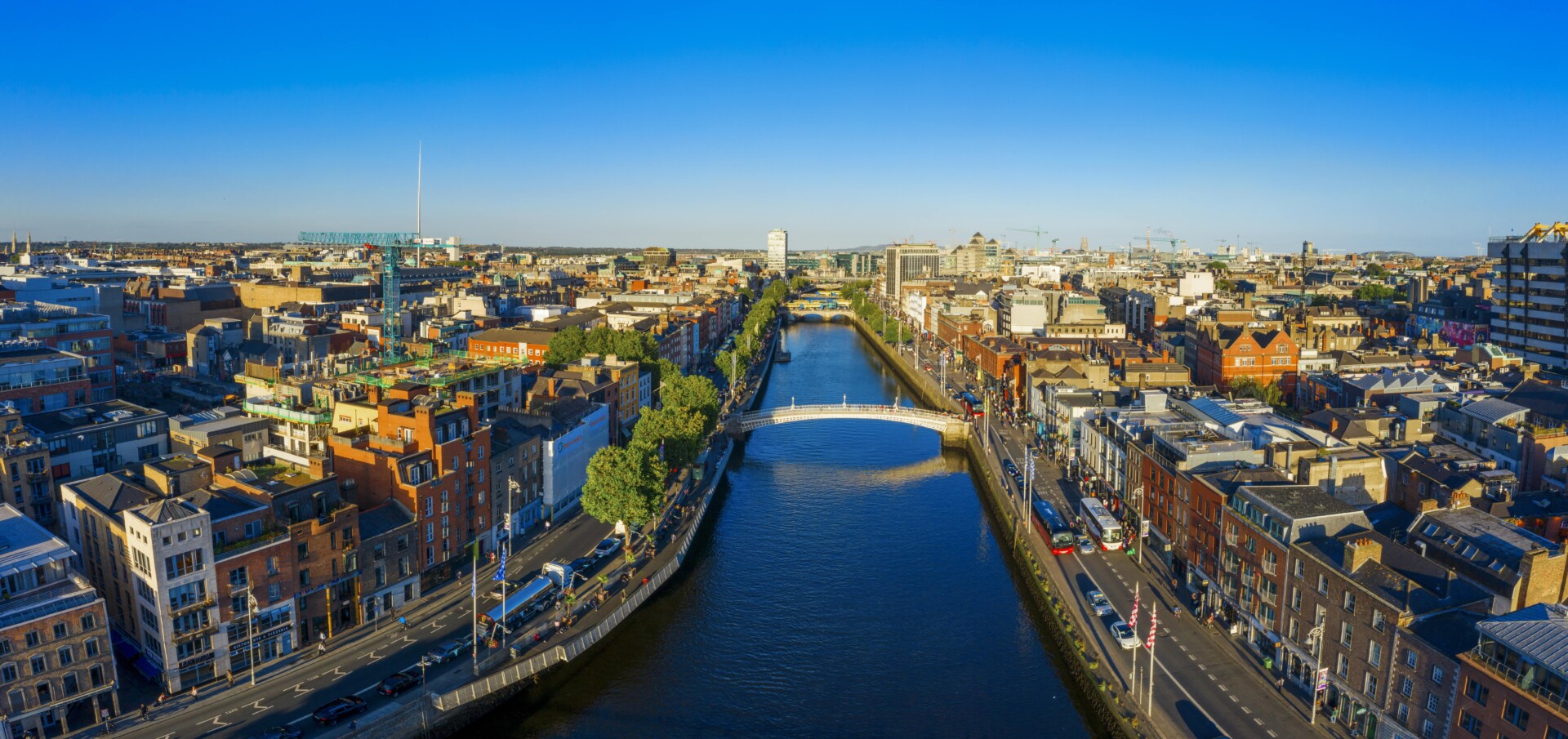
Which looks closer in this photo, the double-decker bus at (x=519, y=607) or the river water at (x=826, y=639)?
the river water at (x=826, y=639)

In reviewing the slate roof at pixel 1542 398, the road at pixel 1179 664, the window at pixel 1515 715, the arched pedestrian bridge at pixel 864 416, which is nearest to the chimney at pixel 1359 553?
the road at pixel 1179 664

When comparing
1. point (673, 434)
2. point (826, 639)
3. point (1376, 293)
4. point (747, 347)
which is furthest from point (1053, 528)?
point (1376, 293)

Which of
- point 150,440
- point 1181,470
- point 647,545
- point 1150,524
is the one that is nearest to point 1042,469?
point 1150,524

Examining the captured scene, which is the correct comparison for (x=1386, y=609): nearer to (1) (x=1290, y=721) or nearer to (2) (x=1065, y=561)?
(1) (x=1290, y=721)

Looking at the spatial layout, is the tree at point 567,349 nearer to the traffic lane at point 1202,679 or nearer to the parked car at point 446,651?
the parked car at point 446,651

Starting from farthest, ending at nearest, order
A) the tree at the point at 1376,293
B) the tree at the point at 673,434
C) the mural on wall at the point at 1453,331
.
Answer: the tree at the point at 1376,293 → the mural on wall at the point at 1453,331 → the tree at the point at 673,434
